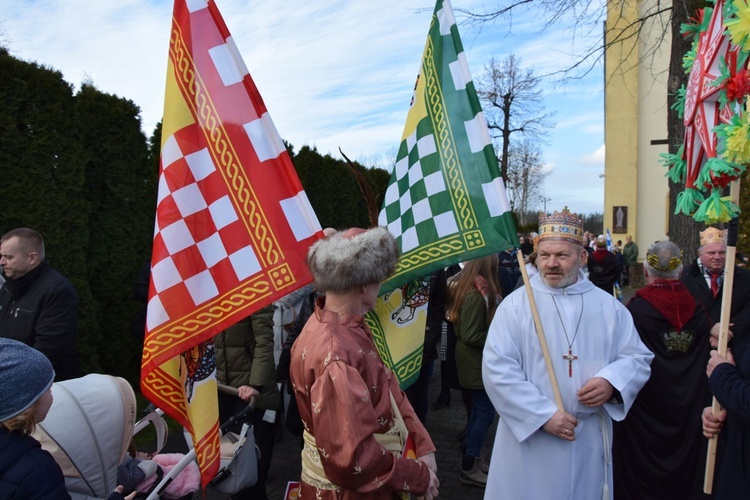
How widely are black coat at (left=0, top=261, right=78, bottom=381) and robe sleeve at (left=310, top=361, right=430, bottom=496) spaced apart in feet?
9.02

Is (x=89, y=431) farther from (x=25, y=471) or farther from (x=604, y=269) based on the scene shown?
(x=604, y=269)

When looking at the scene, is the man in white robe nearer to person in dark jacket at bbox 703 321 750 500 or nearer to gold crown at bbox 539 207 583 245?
gold crown at bbox 539 207 583 245

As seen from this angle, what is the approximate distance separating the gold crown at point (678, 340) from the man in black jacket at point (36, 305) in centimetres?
437

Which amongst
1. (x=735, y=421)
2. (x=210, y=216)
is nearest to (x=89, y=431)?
(x=210, y=216)

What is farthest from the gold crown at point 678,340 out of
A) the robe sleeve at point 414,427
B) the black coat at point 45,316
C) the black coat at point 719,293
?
the black coat at point 45,316

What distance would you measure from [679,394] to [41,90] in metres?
6.59

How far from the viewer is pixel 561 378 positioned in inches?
114

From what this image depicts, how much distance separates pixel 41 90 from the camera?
561 centimetres

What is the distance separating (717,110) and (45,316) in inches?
173

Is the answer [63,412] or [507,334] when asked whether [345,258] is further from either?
[63,412]

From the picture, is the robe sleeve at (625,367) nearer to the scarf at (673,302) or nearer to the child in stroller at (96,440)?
the scarf at (673,302)

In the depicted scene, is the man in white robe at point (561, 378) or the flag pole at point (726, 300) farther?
the man in white robe at point (561, 378)

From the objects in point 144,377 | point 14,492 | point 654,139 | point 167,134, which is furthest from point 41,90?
point 654,139

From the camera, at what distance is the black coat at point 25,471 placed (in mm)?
1768
